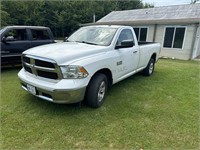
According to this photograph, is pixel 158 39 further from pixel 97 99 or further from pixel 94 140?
pixel 94 140

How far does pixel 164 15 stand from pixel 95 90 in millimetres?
14282

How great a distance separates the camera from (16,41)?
6.34 metres

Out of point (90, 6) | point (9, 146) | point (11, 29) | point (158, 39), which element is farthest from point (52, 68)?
point (90, 6)

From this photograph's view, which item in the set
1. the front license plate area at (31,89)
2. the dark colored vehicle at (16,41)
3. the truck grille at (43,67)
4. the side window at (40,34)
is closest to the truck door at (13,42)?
the dark colored vehicle at (16,41)

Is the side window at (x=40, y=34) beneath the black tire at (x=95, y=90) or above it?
above

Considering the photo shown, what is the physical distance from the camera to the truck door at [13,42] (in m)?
6.00

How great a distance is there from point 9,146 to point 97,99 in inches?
→ 69.7

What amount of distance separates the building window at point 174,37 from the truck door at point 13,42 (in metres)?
11.0

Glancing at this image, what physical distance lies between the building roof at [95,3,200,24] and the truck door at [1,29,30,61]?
10.7 m

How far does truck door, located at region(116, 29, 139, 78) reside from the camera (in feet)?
13.2

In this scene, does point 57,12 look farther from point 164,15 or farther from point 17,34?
point 17,34

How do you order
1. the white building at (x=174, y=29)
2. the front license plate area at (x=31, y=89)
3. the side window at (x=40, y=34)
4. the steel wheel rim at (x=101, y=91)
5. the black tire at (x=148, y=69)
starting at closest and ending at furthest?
the front license plate area at (x=31, y=89), the steel wheel rim at (x=101, y=91), the black tire at (x=148, y=69), the side window at (x=40, y=34), the white building at (x=174, y=29)

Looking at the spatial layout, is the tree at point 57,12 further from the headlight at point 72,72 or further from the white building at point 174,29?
the headlight at point 72,72

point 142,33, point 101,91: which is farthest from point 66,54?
point 142,33
